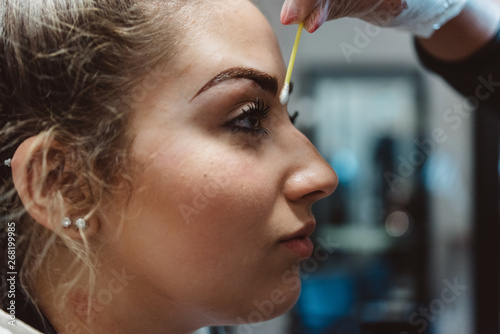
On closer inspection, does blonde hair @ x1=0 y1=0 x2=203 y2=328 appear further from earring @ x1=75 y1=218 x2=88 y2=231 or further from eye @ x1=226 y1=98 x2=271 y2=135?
eye @ x1=226 y1=98 x2=271 y2=135

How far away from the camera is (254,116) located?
0.95 m

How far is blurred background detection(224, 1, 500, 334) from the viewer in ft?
7.34

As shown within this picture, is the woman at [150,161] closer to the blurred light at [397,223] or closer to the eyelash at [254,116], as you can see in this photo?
the eyelash at [254,116]

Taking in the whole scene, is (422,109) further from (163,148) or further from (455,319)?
(163,148)

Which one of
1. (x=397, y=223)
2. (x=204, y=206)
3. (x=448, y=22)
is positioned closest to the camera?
(x=204, y=206)

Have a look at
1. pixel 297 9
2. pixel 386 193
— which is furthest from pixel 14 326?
pixel 386 193

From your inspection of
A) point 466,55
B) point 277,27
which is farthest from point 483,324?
point 277,27

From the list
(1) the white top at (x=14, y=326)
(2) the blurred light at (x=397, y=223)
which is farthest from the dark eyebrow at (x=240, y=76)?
(2) the blurred light at (x=397, y=223)

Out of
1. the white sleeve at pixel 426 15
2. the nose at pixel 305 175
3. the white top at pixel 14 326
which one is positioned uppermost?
the white sleeve at pixel 426 15

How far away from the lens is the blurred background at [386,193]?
7.34 ft

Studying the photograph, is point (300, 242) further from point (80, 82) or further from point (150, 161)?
point (80, 82)

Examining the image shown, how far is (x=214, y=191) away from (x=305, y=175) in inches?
7.2

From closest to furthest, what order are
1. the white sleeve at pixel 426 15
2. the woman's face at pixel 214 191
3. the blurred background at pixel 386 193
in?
the woman's face at pixel 214 191
the white sleeve at pixel 426 15
the blurred background at pixel 386 193

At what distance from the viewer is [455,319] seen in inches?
90.0
